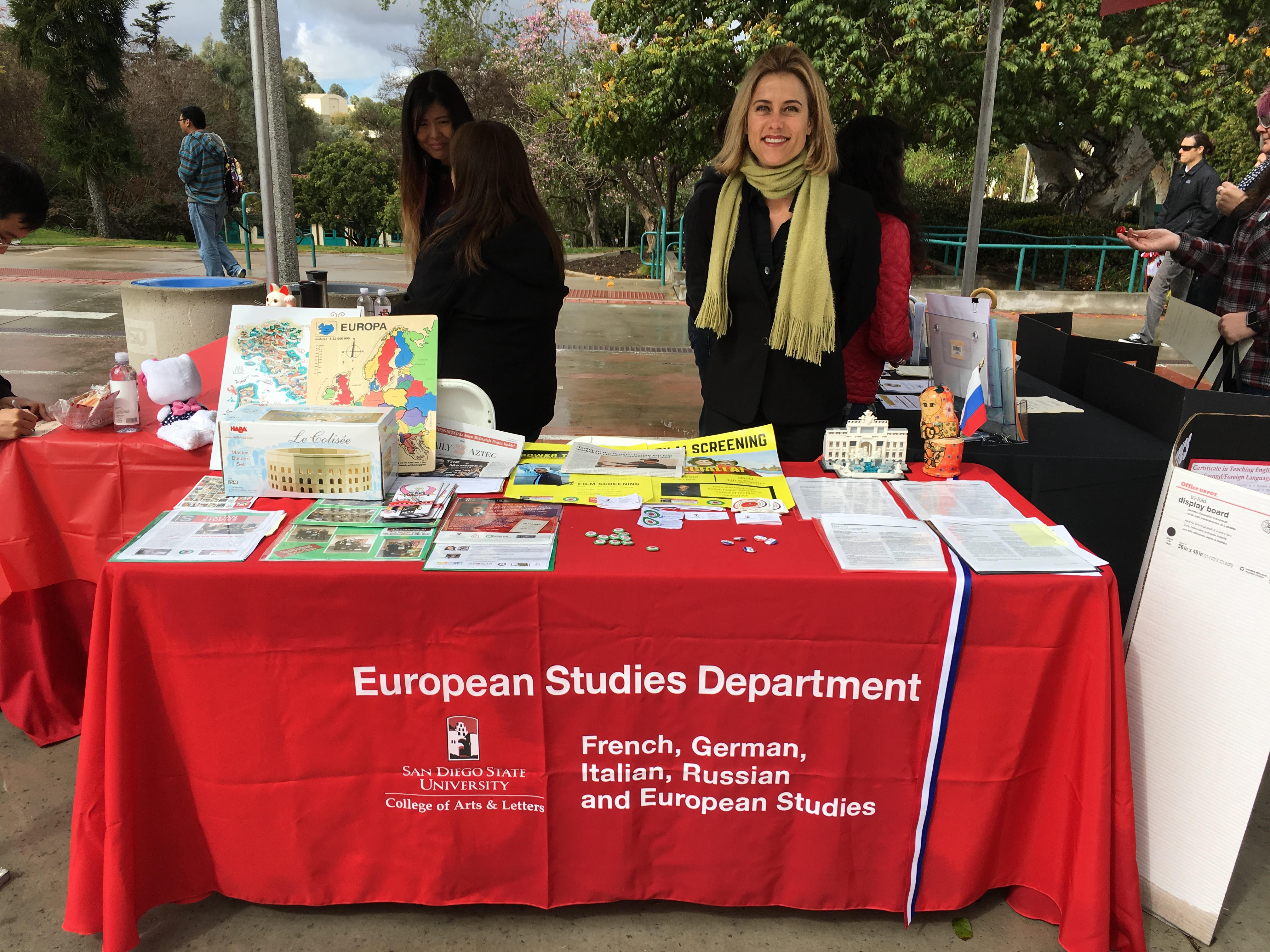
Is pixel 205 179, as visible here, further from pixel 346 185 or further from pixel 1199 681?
pixel 346 185

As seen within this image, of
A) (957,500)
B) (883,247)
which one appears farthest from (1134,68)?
(957,500)

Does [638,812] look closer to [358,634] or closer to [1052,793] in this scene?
[358,634]

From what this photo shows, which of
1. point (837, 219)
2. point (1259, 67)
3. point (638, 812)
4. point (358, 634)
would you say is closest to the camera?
point (358, 634)

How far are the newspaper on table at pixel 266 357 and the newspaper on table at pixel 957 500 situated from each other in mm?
1577

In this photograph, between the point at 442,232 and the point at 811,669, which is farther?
the point at 442,232

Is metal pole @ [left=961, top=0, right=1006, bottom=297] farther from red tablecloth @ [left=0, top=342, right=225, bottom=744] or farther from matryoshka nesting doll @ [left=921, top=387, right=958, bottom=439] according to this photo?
red tablecloth @ [left=0, top=342, right=225, bottom=744]

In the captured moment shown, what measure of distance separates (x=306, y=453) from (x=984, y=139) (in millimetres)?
4397

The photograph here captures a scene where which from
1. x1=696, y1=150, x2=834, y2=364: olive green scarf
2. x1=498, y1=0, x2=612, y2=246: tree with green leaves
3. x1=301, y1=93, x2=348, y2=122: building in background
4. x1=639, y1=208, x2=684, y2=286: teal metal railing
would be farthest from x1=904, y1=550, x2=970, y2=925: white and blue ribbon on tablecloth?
x1=301, y1=93, x2=348, y2=122: building in background

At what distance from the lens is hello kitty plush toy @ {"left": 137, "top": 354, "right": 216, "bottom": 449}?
7.92 feet

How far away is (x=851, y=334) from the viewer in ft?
8.93

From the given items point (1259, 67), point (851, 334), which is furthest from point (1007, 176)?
point (851, 334)

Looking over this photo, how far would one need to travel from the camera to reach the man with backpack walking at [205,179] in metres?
8.15

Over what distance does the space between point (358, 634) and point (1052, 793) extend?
149 cm

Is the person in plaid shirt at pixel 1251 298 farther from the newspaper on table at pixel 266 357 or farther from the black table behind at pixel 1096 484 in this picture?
the newspaper on table at pixel 266 357
